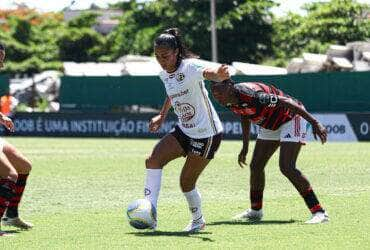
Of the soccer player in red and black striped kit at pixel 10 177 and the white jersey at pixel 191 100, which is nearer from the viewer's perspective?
the soccer player in red and black striped kit at pixel 10 177

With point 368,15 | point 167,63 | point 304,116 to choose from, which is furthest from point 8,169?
point 368,15

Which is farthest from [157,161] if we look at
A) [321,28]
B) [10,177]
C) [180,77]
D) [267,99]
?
[321,28]

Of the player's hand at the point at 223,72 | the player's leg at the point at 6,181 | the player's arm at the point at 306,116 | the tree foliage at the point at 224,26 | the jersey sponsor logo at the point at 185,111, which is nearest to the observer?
the player's hand at the point at 223,72

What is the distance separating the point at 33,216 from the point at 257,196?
2.67 meters

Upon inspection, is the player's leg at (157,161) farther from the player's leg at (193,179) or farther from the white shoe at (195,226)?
the white shoe at (195,226)

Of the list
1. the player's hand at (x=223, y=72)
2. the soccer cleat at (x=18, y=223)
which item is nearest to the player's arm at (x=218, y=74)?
the player's hand at (x=223, y=72)

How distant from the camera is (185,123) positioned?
1080 centimetres

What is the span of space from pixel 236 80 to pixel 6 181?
2549cm

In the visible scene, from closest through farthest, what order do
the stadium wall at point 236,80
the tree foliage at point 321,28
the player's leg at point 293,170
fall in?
the player's leg at point 293,170, the stadium wall at point 236,80, the tree foliage at point 321,28

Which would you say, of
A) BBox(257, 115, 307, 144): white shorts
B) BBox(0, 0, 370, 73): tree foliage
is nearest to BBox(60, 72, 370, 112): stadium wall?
BBox(0, 0, 370, 73): tree foliage

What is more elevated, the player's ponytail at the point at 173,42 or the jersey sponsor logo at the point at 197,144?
the player's ponytail at the point at 173,42

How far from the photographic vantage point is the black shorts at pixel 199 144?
10.8 m

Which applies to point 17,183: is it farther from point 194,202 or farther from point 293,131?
point 293,131

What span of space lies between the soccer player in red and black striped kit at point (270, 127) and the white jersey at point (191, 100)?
0.71ft
